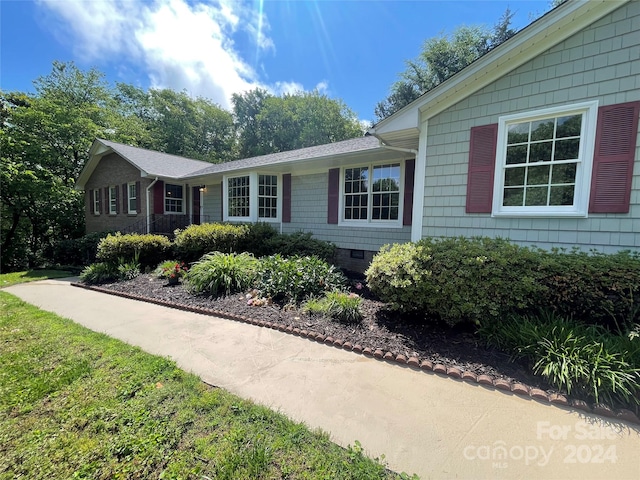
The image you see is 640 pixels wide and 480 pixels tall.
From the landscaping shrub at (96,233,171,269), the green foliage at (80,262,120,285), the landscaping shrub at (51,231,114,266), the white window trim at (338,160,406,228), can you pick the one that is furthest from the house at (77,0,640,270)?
the landscaping shrub at (51,231,114,266)

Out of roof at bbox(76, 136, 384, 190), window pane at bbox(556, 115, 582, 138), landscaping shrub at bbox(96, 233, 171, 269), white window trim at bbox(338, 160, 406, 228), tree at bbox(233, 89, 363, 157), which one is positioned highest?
tree at bbox(233, 89, 363, 157)

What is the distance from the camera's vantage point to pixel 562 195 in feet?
14.5

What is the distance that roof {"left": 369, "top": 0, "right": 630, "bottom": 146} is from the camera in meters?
4.02

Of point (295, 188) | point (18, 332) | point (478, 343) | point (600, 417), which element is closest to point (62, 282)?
point (18, 332)

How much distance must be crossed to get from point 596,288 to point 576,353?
100 cm

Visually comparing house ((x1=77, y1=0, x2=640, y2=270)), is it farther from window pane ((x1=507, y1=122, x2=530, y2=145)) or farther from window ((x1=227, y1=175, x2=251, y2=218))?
window ((x1=227, y1=175, x2=251, y2=218))

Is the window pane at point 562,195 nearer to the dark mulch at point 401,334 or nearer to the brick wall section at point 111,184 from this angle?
the dark mulch at point 401,334

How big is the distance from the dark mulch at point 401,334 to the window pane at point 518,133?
10.9ft

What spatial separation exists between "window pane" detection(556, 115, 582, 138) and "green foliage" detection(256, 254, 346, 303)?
460cm

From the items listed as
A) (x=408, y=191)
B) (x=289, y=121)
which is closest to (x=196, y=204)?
(x=408, y=191)

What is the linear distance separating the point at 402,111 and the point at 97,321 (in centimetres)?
690

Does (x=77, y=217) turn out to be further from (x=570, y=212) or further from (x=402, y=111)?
(x=570, y=212)

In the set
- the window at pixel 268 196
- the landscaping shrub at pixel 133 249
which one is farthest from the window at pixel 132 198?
the window at pixel 268 196

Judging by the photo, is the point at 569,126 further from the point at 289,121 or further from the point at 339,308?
the point at 289,121
